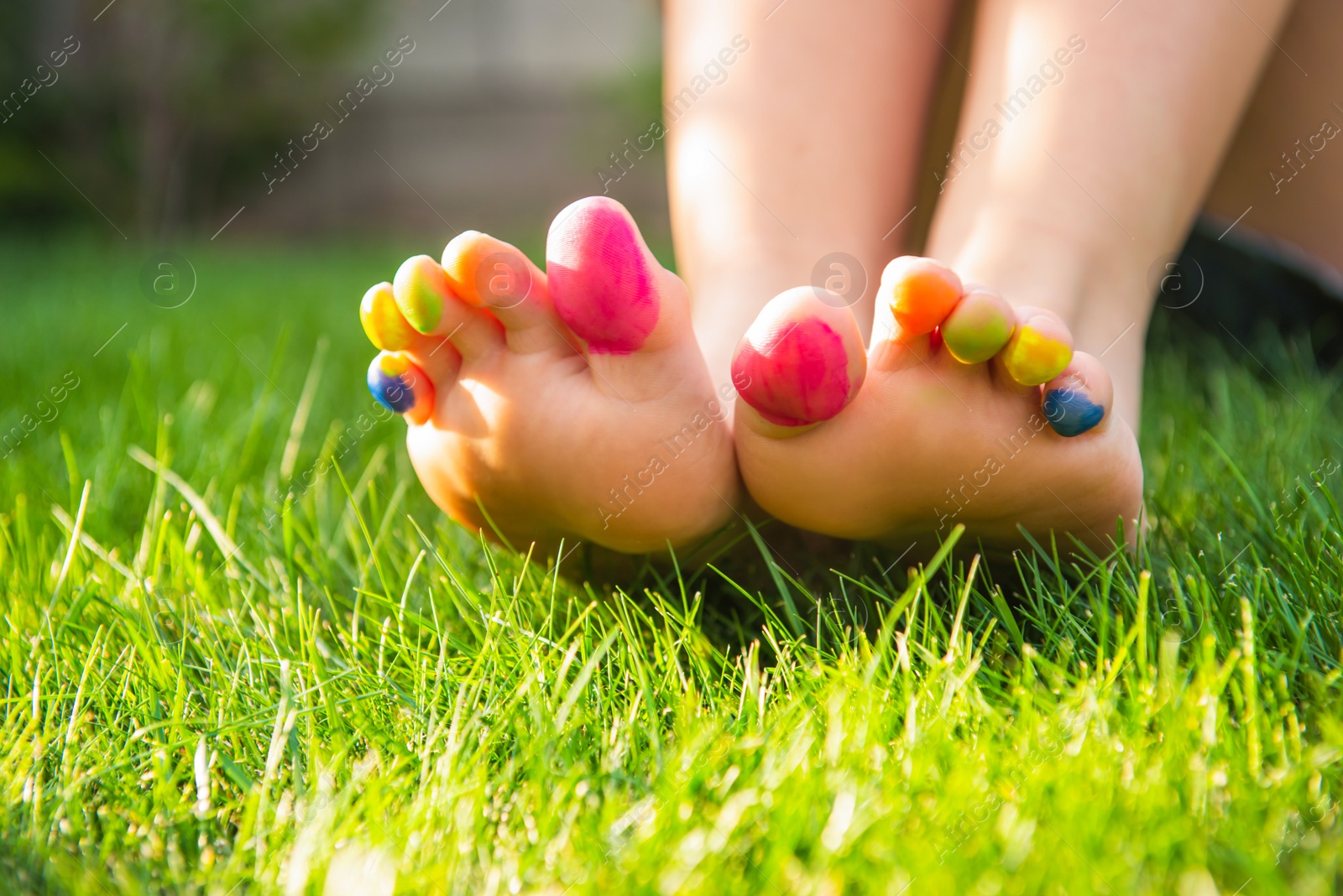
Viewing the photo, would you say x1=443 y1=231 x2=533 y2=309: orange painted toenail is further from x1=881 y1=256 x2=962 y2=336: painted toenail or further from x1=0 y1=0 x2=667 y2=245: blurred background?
x1=0 y1=0 x2=667 y2=245: blurred background

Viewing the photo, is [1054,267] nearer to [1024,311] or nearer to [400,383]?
[1024,311]

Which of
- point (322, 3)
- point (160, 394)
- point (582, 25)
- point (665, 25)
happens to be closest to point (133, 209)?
point (322, 3)

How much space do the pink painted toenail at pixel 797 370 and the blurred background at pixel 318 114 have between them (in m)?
3.47

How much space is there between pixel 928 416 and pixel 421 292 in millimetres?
312

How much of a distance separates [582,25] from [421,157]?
4.28 feet

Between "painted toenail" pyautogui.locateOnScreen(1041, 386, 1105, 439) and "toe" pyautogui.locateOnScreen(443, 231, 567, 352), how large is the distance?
0.98ft

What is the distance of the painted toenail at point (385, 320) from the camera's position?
0.65 meters

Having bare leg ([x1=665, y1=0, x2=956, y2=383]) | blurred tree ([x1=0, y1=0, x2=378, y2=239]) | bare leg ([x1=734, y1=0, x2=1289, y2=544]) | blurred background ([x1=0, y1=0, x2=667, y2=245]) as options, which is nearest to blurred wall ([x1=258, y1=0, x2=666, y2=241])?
blurred background ([x1=0, y1=0, x2=667, y2=245])

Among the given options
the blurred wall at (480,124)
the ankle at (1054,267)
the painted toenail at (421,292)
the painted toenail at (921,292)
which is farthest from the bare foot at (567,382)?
the blurred wall at (480,124)

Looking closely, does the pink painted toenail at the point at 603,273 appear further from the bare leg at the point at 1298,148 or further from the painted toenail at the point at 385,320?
the bare leg at the point at 1298,148

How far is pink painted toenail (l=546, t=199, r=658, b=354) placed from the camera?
608 mm

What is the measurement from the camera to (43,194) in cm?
500

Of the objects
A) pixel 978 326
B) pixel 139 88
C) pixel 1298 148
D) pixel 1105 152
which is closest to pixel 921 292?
pixel 978 326

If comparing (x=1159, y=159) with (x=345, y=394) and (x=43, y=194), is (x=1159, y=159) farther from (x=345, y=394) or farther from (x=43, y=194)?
(x=43, y=194)
